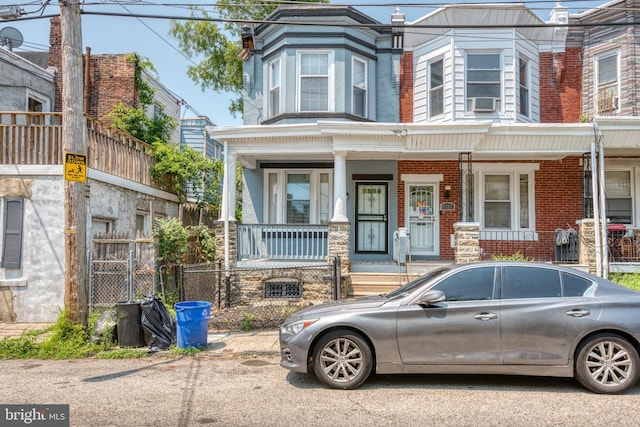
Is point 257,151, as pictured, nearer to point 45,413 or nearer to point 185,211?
point 185,211

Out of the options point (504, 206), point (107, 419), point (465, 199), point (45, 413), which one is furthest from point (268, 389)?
point (504, 206)

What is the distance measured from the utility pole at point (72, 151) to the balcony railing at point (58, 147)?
85.8 inches

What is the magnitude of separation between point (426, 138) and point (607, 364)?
266 inches

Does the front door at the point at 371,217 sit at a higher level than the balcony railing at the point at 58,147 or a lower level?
lower

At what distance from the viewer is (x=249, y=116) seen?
1443 cm

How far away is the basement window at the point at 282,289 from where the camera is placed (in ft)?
37.8

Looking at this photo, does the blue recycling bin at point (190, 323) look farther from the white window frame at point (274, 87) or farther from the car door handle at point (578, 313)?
the white window frame at point (274, 87)

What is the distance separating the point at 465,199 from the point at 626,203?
496 cm

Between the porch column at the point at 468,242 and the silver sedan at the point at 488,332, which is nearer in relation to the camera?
the silver sedan at the point at 488,332

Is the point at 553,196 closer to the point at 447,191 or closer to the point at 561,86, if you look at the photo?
the point at 447,191

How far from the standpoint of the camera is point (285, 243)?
478 inches

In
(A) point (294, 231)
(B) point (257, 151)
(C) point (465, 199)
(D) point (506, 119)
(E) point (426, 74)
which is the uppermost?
(E) point (426, 74)

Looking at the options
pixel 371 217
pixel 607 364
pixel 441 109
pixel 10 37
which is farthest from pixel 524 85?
pixel 10 37

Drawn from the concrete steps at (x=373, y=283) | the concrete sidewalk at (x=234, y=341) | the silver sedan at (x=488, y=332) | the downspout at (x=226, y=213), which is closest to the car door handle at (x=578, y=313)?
the silver sedan at (x=488, y=332)
